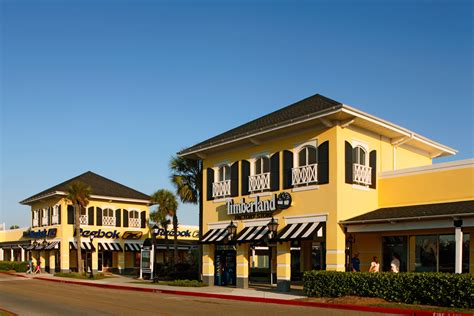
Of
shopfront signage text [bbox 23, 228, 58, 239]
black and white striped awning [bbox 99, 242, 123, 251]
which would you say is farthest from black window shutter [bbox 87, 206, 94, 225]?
shopfront signage text [bbox 23, 228, 58, 239]

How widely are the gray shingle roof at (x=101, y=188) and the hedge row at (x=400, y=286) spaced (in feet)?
106

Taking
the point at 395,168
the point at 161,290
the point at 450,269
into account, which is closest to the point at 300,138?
the point at 395,168

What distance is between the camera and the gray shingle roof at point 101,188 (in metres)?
49.9

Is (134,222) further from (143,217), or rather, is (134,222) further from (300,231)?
(300,231)

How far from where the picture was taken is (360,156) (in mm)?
24094

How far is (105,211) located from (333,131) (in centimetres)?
3253

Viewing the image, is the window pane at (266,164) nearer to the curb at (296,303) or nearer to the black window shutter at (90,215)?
the curb at (296,303)

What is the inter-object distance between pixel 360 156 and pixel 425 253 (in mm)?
4910

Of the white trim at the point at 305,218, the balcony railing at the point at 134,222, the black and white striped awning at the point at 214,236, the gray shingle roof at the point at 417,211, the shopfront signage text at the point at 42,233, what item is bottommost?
the shopfront signage text at the point at 42,233

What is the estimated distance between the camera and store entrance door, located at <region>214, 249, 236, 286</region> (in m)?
28.8

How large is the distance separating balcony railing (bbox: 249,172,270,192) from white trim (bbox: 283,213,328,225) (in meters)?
2.04

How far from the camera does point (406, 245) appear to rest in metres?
23.3

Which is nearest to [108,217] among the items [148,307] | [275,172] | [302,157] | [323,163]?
[275,172]

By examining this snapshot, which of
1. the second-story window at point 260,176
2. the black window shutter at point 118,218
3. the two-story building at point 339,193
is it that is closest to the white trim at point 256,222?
the two-story building at point 339,193
